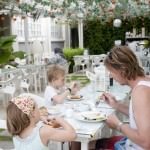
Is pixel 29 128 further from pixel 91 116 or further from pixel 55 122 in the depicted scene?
pixel 91 116

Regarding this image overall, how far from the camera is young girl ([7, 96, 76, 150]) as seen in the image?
6.23 ft

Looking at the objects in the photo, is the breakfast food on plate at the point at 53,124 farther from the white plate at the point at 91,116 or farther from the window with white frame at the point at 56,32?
the window with white frame at the point at 56,32

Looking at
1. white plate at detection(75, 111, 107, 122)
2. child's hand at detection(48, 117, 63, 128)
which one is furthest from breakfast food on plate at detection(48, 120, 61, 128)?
white plate at detection(75, 111, 107, 122)

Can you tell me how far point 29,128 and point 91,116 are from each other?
64 centimetres

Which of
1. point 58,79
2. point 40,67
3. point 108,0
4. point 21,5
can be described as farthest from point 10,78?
point 58,79

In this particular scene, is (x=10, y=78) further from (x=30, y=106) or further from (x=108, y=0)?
(x=30, y=106)

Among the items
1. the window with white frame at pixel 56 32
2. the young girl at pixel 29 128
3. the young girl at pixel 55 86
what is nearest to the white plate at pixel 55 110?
the young girl at pixel 55 86

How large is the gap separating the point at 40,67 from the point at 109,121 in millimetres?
6356

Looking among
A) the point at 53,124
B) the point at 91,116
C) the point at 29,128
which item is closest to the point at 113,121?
the point at 91,116

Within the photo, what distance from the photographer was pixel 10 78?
6.59 m

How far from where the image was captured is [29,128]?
6.46 ft

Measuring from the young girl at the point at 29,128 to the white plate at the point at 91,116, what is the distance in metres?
0.41

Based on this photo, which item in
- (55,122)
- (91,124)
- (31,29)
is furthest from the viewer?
(31,29)

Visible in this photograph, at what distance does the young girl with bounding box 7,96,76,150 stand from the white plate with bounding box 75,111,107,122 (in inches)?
16.2
